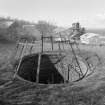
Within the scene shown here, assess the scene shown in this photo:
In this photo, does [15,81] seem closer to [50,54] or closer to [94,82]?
[94,82]

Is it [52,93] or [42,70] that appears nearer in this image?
[52,93]

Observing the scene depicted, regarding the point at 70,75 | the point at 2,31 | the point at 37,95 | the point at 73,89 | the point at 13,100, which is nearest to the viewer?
the point at 13,100

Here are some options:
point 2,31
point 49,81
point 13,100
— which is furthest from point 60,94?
point 2,31

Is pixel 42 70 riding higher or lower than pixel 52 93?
lower

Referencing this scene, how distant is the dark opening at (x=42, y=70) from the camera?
405 inches

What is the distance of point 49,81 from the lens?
1134 centimetres

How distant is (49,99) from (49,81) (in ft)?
22.2

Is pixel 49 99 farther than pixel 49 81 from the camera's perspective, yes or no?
No

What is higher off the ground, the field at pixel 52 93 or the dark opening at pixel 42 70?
the field at pixel 52 93

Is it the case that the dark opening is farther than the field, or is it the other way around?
the dark opening

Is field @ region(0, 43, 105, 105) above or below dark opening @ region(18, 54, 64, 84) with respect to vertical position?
above

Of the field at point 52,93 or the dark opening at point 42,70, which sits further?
the dark opening at point 42,70

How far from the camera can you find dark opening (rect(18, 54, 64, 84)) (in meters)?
10.3

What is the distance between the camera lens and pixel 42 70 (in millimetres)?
11125
